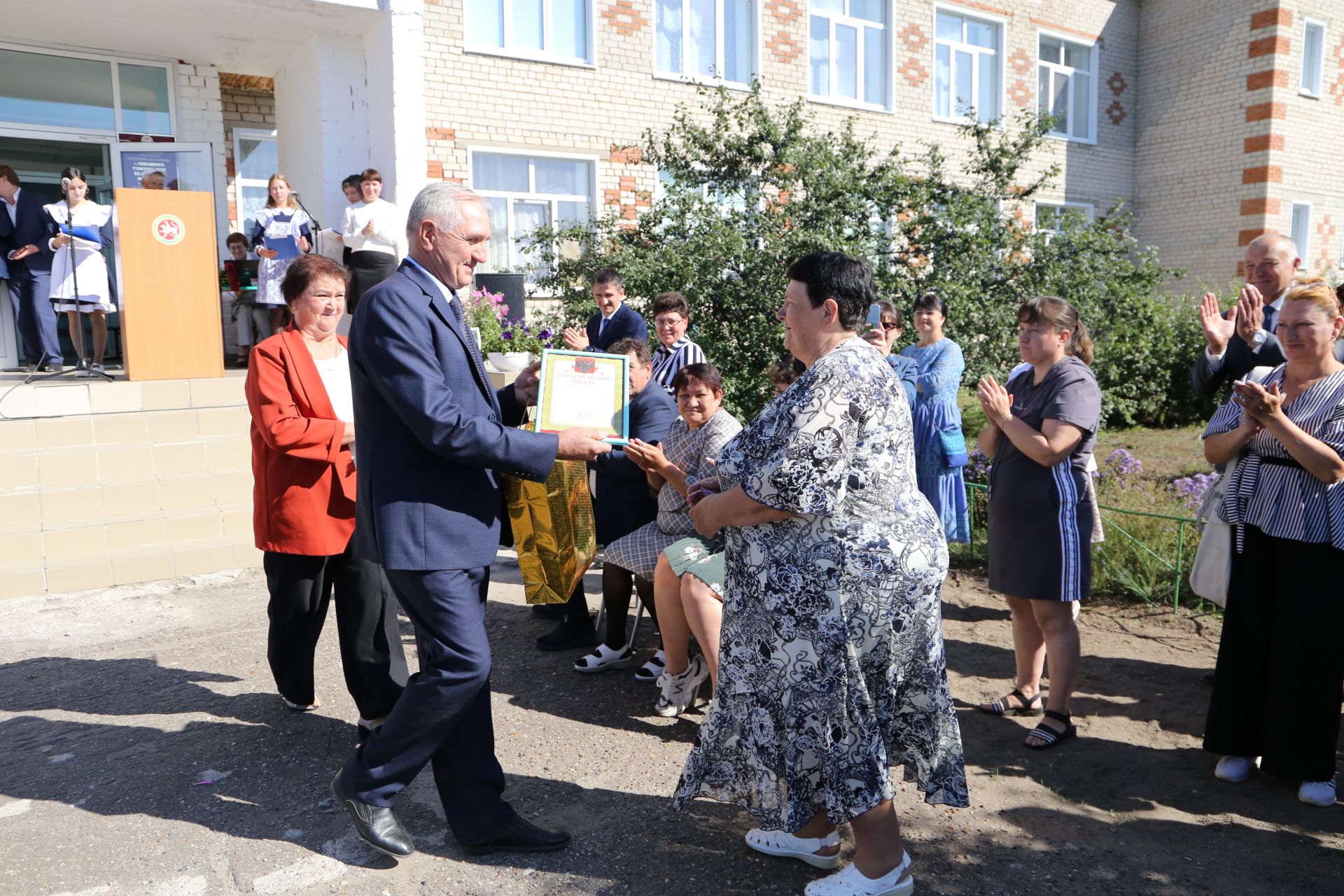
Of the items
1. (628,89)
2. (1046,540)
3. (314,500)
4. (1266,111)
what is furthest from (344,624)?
(1266,111)

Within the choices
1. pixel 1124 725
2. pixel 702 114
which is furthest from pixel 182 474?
pixel 702 114

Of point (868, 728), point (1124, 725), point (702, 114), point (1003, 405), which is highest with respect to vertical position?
point (702, 114)

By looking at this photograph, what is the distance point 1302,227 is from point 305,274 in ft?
71.7

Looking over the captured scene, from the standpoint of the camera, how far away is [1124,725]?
4.20 meters

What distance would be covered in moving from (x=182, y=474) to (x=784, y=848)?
533cm

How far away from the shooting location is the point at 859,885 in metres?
2.81

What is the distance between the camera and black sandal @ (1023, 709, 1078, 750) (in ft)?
12.9

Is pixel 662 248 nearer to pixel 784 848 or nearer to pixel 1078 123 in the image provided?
pixel 784 848

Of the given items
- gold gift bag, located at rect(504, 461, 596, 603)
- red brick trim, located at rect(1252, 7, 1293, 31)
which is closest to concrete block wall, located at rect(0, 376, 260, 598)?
gold gift bag, located at rect(504, 461, 596, 603)

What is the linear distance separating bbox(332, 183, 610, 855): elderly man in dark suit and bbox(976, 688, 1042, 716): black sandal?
224 centimetres

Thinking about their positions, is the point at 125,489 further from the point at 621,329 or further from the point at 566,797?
the point at 566,797

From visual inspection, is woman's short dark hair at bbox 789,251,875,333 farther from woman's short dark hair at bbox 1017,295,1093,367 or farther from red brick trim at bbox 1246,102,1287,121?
red brick trim at bbox 1246,102,1287,121

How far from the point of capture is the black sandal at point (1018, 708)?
14.0ft

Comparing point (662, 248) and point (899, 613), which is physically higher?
point (662, 248)
